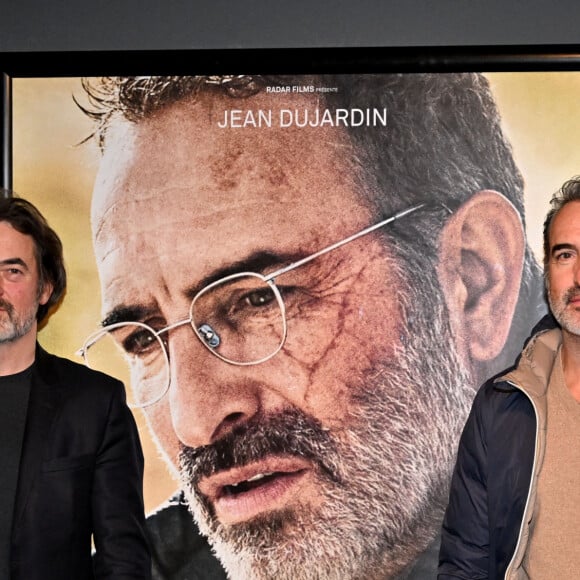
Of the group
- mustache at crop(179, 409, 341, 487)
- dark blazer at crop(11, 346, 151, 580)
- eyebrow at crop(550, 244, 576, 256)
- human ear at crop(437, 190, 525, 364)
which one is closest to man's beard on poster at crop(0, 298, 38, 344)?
dark blazer at crop(11, 346, 151, 580)

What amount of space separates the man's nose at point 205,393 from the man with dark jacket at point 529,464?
0.56 metres

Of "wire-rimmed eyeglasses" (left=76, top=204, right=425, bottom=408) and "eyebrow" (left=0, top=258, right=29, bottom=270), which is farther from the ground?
"eyebrow" (left=0, top=258, right=29, bottom=270)

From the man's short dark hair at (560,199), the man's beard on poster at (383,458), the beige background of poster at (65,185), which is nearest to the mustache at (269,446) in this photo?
the man's beard on poster at (383,458)

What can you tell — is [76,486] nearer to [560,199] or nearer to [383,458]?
[383,458]

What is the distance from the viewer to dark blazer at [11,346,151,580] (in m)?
1.80

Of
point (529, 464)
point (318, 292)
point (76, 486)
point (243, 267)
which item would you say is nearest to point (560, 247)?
point (529, 464)

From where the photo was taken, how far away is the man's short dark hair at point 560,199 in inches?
74.9

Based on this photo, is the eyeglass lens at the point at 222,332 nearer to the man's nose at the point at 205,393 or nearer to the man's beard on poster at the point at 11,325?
the man's nose at the point at 205,393

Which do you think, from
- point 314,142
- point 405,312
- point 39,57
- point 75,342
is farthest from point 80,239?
point 405,312

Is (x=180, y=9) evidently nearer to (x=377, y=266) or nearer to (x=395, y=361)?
(x=377, y=266)

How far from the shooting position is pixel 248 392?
2121mm

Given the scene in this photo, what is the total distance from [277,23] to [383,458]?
1.18 m

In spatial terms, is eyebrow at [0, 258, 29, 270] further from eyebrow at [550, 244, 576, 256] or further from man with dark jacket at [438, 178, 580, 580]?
eyebrow at [550, 244, 576, 256]

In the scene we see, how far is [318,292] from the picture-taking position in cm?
212
